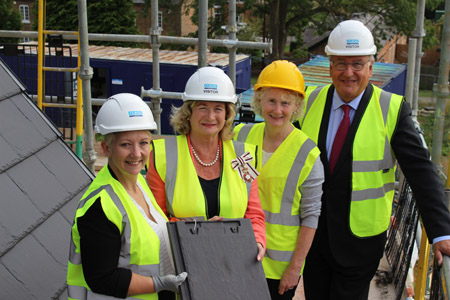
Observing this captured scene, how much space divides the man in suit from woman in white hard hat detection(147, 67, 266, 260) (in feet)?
1.87

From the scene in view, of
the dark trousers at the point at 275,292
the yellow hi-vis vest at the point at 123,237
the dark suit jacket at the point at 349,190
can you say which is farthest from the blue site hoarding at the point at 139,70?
the yellow hi-vis vest at the point at 123,237

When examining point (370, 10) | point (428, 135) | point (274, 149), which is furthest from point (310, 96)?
point (370, 10)

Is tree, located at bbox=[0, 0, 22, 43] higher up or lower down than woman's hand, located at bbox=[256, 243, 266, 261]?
higher up

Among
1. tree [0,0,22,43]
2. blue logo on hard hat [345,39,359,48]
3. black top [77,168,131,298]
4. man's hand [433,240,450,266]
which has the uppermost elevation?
tree [0,0,22,43]

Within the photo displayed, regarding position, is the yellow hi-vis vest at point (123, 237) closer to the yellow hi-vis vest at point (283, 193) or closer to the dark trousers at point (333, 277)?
the yellow hi-vis vest at point (283, 193)

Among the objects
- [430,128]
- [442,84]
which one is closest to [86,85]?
[442,84]

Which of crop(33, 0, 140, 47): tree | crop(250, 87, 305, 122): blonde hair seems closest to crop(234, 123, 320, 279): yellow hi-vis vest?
crop(250, 87, 305, 122): blonde hair

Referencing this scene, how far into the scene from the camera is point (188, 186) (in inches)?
107

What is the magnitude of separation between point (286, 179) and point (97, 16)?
2401cm

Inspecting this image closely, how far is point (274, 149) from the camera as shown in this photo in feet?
10.2

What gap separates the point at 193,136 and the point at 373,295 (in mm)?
2466

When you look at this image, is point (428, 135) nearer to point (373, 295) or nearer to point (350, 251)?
point (373, 295)

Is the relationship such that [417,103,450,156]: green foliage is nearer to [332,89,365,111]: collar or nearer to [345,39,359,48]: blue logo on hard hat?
[332,89,365,111]: collar

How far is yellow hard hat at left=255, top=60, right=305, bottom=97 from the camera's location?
3.01 meters
